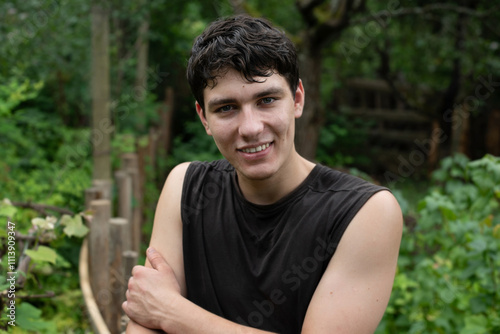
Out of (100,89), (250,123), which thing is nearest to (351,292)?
(250,123)

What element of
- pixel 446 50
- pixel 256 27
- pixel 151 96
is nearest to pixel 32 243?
pixel 256 27

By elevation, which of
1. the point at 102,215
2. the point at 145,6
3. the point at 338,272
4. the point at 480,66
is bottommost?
the point at 102,215

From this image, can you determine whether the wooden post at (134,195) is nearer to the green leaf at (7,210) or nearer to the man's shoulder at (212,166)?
the green leaf at (7,210)

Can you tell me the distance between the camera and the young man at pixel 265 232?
5.53 feet

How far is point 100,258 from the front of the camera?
341 centimetres

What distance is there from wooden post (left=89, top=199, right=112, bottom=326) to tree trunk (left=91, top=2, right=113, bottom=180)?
183cm

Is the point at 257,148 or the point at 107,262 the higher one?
the point at 257,148

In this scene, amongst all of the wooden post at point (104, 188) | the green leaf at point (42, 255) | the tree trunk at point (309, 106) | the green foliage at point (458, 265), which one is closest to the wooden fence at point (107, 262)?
the wooden post at point (104, 188)

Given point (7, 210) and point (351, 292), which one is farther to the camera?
point (7, 210)

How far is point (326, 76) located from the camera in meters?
12.6

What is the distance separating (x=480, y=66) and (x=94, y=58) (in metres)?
6.18

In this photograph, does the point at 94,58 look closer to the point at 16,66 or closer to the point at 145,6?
the point at 16,66

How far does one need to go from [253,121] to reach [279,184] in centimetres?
27

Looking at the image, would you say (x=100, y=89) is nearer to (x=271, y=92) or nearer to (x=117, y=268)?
(x=117, y=268)
